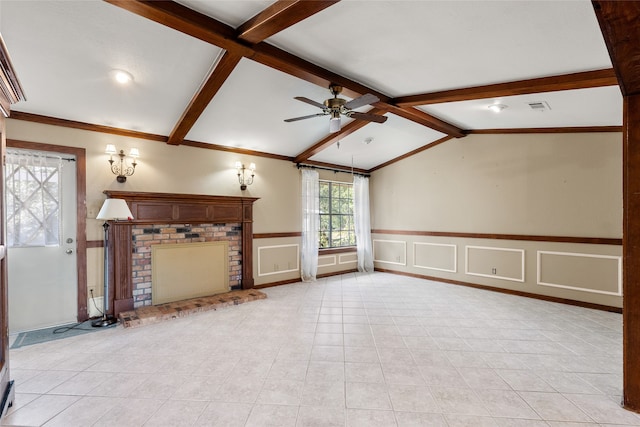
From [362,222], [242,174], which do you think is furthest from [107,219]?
[362,222]

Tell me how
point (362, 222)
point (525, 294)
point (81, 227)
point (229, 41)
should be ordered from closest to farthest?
point (229, 41) < point (81, 227) < point (525, 294) < point (362, 222)

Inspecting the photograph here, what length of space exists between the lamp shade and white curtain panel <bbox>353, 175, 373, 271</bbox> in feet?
15.0

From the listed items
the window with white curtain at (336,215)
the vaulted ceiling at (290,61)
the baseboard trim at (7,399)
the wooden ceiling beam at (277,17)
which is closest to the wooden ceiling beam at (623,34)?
the vaulted ceiling at (290,61)

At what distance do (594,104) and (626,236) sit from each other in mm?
2393

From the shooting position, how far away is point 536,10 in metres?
2.12

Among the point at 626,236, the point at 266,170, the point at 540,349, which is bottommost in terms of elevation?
the point at 540,349

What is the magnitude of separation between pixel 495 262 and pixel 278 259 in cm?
395

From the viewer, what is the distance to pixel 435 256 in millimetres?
5965

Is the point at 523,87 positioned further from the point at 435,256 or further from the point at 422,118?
the point at 435,256

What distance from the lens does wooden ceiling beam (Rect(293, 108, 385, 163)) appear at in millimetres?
4436

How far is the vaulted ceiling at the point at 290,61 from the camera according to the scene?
7.30ft

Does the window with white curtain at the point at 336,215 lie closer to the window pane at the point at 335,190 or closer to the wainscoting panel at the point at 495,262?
the window pane at the point at 335,190

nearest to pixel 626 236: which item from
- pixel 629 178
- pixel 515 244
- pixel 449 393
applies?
pixel 629 178

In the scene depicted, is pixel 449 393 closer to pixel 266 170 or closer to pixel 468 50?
pixel 468 50
